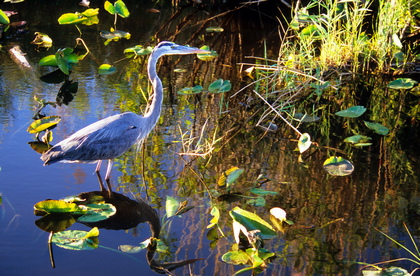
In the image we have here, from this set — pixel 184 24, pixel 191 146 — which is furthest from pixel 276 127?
pixel 184 24

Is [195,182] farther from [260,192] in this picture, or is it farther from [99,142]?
[99,142]

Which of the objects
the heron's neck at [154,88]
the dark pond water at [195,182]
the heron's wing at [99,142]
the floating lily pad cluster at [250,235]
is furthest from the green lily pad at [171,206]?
the heron's neck at [154,88]

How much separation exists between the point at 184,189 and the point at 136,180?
1.32ft

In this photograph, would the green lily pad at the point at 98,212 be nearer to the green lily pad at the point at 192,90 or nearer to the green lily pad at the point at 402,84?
the green lily pad at the point at 192,90

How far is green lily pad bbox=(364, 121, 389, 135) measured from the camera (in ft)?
15.9

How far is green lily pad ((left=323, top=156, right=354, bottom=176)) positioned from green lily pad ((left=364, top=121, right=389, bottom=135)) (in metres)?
0.82

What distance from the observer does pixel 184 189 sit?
394 centimetres

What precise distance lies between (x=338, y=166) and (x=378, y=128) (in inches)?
37.2

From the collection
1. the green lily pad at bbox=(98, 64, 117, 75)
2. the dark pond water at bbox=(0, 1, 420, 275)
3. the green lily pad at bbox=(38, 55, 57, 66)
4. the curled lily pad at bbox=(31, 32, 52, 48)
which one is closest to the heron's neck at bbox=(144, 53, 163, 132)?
the dark pond water at bbox=(0, 1, 420, 275)

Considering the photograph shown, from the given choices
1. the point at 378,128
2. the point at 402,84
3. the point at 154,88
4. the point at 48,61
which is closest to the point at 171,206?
the point at 154,88

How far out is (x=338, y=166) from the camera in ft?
13.7

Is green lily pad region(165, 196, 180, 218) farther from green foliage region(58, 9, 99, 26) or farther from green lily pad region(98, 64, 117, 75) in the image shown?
green foliage region(58, 9, 99, 26)

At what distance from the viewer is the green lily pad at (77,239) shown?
3.11 metres

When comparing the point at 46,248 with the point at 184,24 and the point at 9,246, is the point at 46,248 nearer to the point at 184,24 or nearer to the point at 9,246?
the point at 9,246
